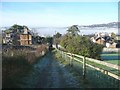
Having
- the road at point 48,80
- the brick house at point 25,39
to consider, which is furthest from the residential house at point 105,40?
the road at point 48,80

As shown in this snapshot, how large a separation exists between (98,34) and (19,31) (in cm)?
3156

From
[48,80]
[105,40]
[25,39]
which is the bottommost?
[48,80]

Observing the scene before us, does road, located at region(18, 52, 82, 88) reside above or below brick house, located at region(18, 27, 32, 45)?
below

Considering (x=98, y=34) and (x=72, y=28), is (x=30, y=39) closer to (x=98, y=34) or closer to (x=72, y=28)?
(x=72, y=28)

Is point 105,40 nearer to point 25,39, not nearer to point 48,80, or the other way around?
point 25,39

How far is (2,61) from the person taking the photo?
1198 cm

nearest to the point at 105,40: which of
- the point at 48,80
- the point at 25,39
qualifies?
the point at 25,39

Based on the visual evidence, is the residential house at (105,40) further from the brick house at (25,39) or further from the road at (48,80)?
the road at (48,80)

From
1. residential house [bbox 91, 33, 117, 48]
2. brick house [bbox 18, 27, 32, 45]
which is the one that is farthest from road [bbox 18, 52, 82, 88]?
residential house [bbox 91, 33, 117, 48]

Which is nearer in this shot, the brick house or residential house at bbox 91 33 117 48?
the brick house

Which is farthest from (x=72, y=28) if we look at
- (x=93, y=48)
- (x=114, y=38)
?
(x=93, y=48)

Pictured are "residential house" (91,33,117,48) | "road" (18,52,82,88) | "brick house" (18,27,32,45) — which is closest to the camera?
"road" (18,52,82,88)

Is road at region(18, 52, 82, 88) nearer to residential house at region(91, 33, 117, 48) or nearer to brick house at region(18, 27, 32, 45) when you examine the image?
brick house at region(18, 27, 32, 45)

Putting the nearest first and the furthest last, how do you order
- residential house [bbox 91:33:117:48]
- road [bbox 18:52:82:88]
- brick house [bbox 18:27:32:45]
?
road [bbox 18:52:82:88] < brick house [bbox 18:27:32:45] < residential house [bbox 91:33:117:48]
